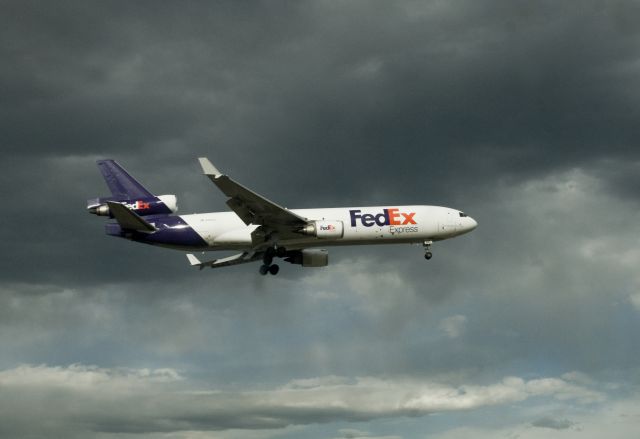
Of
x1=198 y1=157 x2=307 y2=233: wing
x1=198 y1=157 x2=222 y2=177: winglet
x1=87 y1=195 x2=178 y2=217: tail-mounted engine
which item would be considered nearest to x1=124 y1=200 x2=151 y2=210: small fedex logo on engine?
x1=87 y1=195 x2=178 y2=217: tail-mounted engine

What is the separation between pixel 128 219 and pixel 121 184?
6.08 m

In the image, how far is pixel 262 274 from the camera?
87.7 m

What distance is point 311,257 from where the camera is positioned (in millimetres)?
93062

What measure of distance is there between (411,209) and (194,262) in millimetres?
24127

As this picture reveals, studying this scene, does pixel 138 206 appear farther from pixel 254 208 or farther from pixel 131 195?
pixel 254 208

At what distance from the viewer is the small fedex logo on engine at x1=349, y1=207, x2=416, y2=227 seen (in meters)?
85.1

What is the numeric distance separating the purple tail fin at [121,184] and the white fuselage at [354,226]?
17.1 feet

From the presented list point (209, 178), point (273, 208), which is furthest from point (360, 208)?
point (209, 178)

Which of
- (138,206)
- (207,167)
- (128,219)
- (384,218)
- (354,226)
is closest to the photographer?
(207,167)

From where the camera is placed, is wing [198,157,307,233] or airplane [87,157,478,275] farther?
airplane [87,157,478,275]

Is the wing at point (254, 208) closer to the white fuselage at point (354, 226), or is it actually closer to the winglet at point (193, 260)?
the white fuselage at point (354, 226)

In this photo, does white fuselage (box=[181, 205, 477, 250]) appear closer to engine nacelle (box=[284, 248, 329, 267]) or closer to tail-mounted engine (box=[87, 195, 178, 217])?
tail-mounted engine (box=[87, 195, 178, 217])

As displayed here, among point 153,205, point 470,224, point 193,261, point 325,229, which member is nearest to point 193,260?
point 193,261

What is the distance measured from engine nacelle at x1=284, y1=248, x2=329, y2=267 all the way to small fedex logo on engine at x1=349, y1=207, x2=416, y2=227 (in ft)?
30.2
